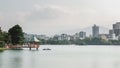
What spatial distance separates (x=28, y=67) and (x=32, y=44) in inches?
2714

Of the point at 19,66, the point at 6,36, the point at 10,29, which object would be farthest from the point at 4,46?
the point at 19,66

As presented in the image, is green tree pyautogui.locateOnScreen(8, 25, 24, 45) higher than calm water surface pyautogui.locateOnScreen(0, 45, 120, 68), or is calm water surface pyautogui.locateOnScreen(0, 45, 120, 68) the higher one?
green tree pyautogui.locateOnScreen(8, 25, 24, 45)

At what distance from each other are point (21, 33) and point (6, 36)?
6830 millimetres

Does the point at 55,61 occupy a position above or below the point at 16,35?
below

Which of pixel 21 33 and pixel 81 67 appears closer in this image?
pixel 81 67

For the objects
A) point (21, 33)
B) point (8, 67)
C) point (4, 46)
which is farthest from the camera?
Result: point (21, 33)

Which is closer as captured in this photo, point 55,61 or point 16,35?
point 55,61

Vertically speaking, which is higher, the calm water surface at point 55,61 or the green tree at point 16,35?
the green tree at point 16,35

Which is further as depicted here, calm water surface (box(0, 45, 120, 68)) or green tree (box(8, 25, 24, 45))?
green tree (box(8, 25, 24, 45))

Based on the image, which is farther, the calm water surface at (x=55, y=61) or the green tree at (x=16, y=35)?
the green tree at (x=16, y=35)

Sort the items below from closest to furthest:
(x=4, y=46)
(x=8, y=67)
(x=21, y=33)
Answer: (x=8, y=67), (x=4, y=46), (x=21, y=33)

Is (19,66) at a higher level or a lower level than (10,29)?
lower

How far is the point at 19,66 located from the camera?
1809 inches

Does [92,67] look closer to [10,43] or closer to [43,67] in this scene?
[43,67]
